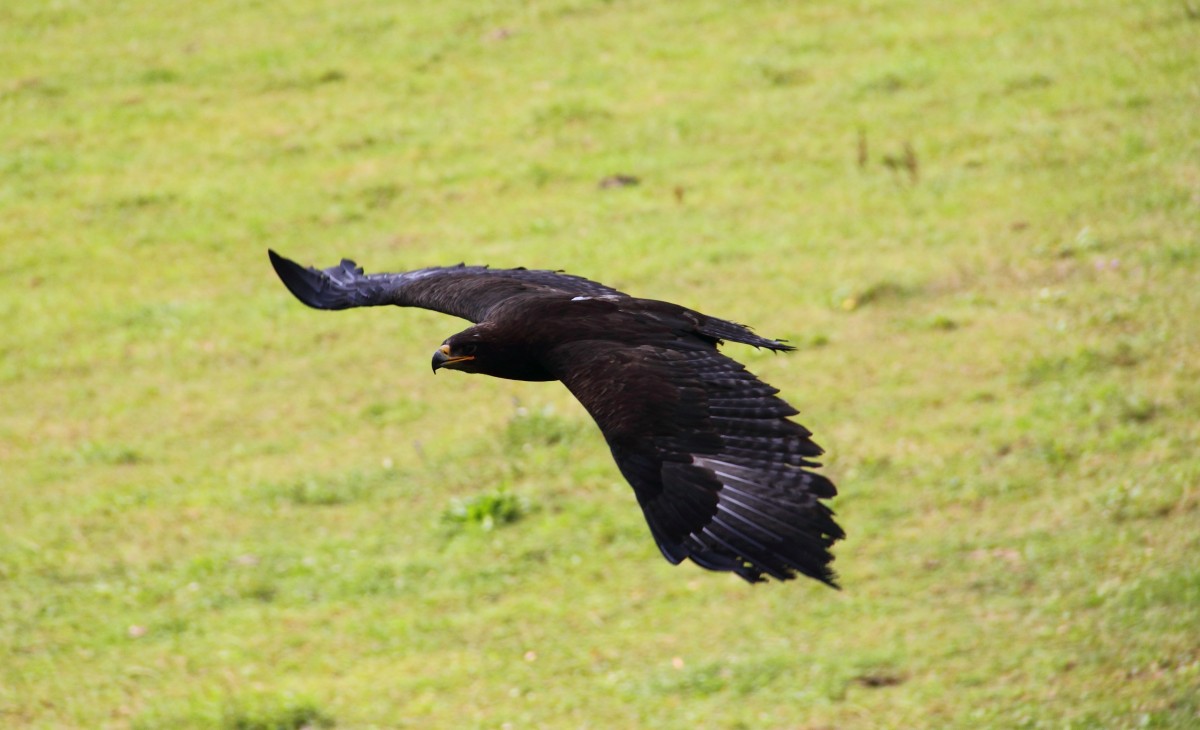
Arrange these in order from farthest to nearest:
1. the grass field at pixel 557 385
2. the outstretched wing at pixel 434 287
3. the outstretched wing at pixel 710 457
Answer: the grass field at pixel 557 385
the outstretched wing at pixel 434 287
the outstretched wing at pixel 710 457

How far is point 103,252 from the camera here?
64.4 ft

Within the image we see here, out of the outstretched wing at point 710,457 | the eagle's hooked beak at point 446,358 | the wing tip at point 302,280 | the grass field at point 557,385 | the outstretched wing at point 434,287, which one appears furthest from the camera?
the grass field at point 557,385

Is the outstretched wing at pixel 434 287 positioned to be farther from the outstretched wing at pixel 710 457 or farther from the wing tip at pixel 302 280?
the outstretched wing at pixel 710 457

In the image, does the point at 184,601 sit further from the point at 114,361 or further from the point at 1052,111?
the point at 1052,111

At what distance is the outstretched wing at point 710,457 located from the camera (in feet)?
22.0

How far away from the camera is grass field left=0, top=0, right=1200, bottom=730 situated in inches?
470

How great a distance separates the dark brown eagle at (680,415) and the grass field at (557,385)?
12.8ft

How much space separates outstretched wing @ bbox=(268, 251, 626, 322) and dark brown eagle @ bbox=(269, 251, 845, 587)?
0.04 m

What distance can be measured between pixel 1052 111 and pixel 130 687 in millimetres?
12675

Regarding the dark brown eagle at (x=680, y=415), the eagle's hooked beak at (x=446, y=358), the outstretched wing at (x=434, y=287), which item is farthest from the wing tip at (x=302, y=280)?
the eagle's hooked beak at (x=446, y=358)

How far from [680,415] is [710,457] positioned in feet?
0.84

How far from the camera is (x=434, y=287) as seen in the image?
32.0ft

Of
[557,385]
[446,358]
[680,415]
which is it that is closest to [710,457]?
[680,415]

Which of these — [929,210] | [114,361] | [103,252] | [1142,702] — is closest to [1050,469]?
[1142,702]
